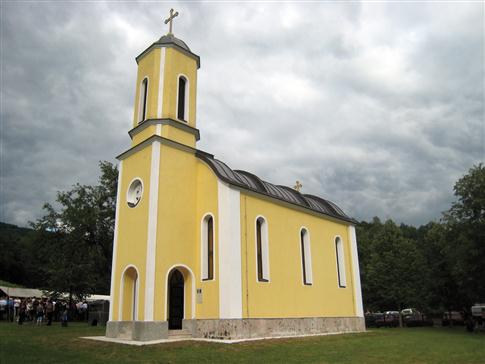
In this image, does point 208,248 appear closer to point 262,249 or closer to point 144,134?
point 262,249

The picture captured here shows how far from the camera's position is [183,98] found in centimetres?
2095

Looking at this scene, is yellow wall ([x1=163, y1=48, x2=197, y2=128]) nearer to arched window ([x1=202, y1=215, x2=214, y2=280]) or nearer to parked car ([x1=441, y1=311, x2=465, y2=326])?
arched window ([x1=202, y1=215, x2=214, y2=280])

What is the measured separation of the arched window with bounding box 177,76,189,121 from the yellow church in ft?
0.17

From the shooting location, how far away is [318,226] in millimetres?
25094

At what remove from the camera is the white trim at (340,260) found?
1026 inches

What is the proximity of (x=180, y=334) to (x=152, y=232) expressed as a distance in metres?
4.38

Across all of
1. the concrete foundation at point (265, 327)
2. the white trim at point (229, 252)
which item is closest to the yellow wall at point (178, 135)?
the white trim at point (229, 252)

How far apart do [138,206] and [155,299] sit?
428 cm

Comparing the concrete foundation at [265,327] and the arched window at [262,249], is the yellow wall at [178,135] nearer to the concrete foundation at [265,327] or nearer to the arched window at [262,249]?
the arched window at [262,249]

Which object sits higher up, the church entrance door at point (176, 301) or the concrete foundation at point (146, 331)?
the church entrance door at point (176, 301)

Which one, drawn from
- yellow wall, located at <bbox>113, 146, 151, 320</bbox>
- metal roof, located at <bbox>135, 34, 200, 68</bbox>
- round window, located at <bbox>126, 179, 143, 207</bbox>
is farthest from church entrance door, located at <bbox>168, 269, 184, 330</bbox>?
metal roof, located at <bbox>135, 34, 200, 68</bbox>

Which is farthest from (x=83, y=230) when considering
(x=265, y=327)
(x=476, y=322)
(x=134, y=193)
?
(x=476, y=322)

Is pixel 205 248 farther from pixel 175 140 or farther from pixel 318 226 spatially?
pixel 318 226

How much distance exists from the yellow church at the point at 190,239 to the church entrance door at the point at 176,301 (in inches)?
1.7
